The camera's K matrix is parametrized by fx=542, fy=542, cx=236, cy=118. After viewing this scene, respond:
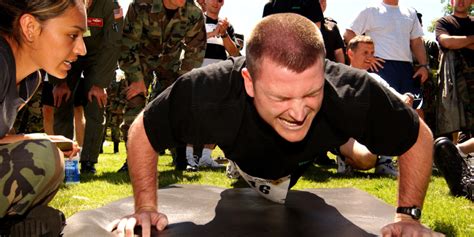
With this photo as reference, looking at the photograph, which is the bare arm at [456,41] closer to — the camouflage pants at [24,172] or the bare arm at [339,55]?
the bare arm at [339,55]

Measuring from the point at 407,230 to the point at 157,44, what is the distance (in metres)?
3.37

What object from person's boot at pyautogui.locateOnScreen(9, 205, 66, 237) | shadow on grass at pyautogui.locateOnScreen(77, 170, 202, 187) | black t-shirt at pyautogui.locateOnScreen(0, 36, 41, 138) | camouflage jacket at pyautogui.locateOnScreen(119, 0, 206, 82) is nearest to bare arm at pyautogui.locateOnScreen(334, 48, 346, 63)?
camouflage jacket at pyautogui.locateOnScreen(119, 0, 206, 82)

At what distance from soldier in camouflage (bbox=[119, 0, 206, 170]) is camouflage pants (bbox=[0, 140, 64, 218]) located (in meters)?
2.69

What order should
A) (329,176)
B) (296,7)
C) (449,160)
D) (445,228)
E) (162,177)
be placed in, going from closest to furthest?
(445,228) → (449,160) → (162,177) → (329,176) → (296,7)

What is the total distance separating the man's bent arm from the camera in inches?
96.2

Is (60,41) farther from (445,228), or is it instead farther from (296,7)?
(296,7)

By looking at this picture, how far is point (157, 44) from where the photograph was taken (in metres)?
5.11

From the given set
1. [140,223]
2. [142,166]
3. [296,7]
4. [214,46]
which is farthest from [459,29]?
[140,223]

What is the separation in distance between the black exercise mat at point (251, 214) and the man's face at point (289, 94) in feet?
1.68

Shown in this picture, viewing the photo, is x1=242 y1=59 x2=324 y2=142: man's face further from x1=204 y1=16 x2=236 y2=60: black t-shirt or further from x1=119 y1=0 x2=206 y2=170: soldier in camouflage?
x1=204 y1=16 x2=236 y2=60: black t-shirt

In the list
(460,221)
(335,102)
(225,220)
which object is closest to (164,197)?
(225,220)

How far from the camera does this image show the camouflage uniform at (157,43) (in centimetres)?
493

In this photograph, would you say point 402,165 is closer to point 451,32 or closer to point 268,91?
point 268,91

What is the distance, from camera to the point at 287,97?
2.20 m
